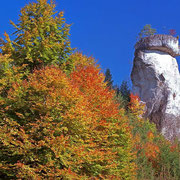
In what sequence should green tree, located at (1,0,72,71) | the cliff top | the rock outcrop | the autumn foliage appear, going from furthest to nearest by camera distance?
1. the cliff top
2. the rock outcrop
3. green tree, located at (1,0,72,71)
4. the autumn foliage

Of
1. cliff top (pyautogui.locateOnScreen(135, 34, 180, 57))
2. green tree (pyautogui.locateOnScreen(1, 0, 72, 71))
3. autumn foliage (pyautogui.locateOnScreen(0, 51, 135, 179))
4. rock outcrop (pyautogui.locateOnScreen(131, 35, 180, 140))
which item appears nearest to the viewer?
autumn foliage (pyautogui.locateOnScreen(0, 51, 135, 179))

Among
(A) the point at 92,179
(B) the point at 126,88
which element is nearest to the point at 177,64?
(B) the point at 126,88

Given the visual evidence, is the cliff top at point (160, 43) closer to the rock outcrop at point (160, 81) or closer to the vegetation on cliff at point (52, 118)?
the rock outcrop at point (160, 81)

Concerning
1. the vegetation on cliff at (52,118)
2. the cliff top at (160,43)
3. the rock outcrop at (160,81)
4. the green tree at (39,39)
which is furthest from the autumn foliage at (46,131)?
the cliff top at (160,43)

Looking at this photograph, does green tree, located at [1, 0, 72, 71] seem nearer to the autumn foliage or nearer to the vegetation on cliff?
the vegetation on cliff

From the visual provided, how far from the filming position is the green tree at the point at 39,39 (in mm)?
11086

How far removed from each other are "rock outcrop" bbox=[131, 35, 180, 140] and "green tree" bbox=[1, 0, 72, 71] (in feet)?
45.8

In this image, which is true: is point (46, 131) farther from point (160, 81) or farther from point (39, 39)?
point (160, 81)

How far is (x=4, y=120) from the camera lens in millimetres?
8055

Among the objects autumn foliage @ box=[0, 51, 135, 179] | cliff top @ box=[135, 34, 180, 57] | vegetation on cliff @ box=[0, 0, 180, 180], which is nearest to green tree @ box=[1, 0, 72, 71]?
vegetation on cliff @ box=[0, 0, 180, 180]

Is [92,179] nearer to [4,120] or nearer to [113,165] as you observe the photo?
[113,165]

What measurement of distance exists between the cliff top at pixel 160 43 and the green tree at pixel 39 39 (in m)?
14.0

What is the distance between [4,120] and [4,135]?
845 millimetres

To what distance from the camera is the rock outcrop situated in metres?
23.8
